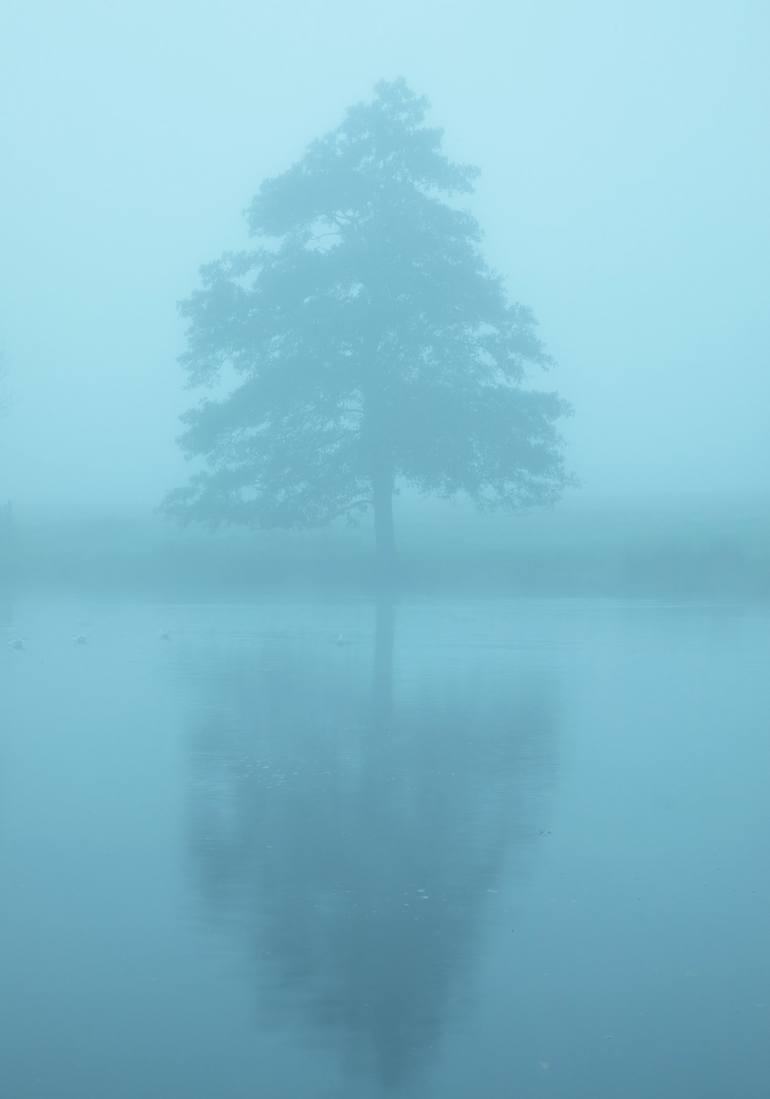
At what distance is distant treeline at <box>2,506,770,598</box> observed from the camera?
30047 mm

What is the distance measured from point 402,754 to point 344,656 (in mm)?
6821

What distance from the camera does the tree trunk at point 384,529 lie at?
99.9 ft

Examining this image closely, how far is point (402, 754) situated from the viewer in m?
12.0

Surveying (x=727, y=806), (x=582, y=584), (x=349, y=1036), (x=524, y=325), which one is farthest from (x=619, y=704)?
(x=524, y=325)

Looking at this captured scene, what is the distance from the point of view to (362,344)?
1209 inches

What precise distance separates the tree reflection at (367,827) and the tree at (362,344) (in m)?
13.3

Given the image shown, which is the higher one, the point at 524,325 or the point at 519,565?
the point at 524,325

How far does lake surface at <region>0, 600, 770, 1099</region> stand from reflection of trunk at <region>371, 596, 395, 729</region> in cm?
10

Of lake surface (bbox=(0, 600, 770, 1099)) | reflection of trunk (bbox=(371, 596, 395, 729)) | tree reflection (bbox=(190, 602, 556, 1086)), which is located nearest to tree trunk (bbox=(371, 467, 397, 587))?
reflection of trunk (bbox=(371, 596, 395, 729))

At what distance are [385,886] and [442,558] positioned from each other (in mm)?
23640

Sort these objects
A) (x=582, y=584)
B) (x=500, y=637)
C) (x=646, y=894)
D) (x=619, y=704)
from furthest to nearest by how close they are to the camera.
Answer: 1. (x=582, y=584)
2. (x=500, y=637)
3. (x=619, y=704)
4. (x=646, y=894)

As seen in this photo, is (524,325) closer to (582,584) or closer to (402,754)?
(582,584)

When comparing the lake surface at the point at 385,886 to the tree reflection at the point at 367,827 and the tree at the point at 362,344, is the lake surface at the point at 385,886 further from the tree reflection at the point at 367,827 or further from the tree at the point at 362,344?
the tree at the point at 362,344

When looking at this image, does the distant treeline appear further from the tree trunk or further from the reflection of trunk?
the reflection of trunk
